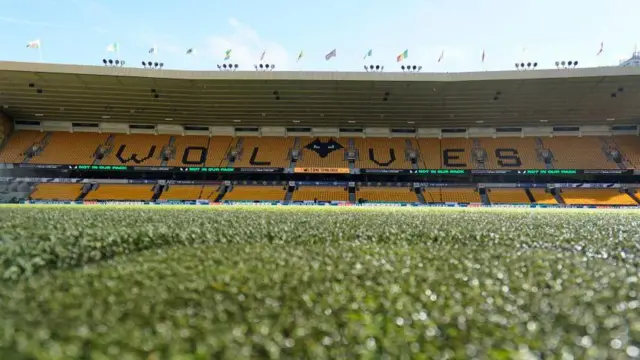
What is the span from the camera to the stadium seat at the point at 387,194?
4922cm

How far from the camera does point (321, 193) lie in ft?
166

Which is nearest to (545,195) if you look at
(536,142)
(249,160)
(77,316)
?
(536,142)

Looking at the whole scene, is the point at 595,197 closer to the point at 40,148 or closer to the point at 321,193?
the point at 321,193

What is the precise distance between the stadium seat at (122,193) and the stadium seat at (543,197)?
4550cm

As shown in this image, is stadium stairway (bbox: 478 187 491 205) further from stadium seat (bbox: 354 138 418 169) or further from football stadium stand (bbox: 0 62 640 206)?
stadium seat (bbox: 354 138 418 169)

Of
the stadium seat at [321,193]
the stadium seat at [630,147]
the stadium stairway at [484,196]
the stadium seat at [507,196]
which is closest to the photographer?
the stadium seat at [507,196]

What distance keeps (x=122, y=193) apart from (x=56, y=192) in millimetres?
7473

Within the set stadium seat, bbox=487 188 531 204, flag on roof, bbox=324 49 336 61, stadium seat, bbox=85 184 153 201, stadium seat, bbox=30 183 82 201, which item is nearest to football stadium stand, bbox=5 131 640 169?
stadium seat, bbox=30 183 82 201

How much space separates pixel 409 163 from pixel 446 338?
51338mm

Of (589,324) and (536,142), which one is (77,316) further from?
(536,142)

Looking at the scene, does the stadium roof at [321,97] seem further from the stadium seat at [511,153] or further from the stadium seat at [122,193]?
the stadium seat at [122,193]

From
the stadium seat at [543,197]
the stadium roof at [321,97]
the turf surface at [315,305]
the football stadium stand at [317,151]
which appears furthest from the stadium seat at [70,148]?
the stadium seat at [543,197]

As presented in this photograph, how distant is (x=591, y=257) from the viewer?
7.59m

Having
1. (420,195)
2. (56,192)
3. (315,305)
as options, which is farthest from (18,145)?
(315,305)
